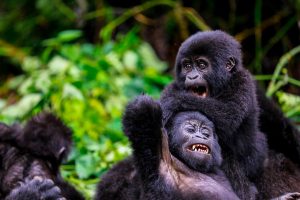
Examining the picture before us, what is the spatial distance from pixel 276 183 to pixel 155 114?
4.14 ft

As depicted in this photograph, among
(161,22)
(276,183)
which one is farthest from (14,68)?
(276,183)

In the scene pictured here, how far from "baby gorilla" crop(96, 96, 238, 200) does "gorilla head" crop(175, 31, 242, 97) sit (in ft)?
1.08

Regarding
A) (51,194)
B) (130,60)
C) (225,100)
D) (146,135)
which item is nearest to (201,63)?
(225,100)

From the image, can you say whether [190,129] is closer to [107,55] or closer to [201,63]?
[201,63]

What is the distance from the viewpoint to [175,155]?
4.32 metres

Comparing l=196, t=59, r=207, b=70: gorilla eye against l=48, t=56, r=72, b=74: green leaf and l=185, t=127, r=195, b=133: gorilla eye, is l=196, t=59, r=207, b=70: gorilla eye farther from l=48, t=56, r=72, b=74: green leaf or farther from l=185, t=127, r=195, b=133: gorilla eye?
l=48, t=56, r=72, b=74: green leaf

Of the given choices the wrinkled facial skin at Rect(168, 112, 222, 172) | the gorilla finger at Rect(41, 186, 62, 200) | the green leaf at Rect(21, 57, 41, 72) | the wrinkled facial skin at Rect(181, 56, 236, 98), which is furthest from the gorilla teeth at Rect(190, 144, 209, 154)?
the green leaf at Rect(21, 57, 41, 72)

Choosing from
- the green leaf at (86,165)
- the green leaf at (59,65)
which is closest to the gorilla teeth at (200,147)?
the green leaf at (86,165)

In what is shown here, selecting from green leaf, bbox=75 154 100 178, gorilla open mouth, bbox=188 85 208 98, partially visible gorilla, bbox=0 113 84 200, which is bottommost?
green leaf, bbox=75 154 100 178

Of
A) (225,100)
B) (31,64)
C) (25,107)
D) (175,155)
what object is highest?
(225,100)

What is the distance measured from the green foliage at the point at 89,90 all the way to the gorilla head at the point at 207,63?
158cm

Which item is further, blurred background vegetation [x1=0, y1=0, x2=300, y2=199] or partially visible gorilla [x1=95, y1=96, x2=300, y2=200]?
blurred background vegetation [x1=0, y1=0, x2=300, y2=199]

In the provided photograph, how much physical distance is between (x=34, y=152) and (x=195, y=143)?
138cm

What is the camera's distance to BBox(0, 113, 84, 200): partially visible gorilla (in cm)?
481
